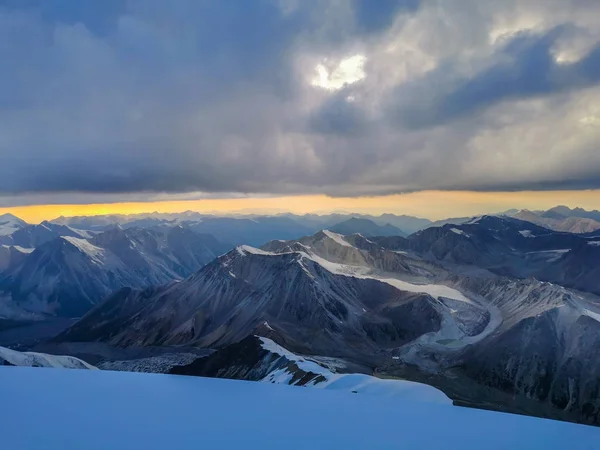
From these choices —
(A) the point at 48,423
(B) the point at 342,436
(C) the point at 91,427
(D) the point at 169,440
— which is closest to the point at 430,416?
(B) the point at 342,436

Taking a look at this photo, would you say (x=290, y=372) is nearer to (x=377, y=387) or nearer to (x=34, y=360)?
(x=377, y=387)

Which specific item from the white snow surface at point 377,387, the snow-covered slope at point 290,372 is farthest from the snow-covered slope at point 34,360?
the white snow surface at point 377,387

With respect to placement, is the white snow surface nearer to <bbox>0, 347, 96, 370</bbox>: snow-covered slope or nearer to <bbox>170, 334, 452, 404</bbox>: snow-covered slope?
<bbox>170, 334, 452, 404</bbox>: snow-covered slope

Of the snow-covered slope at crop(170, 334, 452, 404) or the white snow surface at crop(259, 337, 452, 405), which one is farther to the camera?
the snow-covered slope at crop(170, 334, 452, 404)

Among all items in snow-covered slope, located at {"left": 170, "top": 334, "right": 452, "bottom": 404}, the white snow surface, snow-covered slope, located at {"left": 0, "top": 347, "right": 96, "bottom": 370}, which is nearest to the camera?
the white snow surface

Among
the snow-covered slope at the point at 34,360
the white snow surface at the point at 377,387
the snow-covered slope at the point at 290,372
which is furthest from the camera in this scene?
the snow-covered slope at the point at 34,360

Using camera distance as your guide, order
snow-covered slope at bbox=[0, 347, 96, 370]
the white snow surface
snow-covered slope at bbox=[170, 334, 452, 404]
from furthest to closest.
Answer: snow-covered slope at bbox=[0, 347, 96, 370] < snow-covered slope at bbox=[170, 334, 452, 404] < the white snow surface

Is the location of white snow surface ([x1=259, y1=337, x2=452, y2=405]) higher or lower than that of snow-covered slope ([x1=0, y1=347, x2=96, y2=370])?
higher

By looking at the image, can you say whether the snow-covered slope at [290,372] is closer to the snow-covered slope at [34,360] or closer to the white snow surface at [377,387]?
the white snow surface at [377,387]

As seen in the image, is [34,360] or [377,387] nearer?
[377,387]

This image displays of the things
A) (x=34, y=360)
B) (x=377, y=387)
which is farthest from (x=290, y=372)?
(x=34, y=360)

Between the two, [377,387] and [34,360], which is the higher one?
[377,387]

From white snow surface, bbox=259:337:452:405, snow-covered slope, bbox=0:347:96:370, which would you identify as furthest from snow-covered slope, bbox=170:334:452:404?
snow-covered slope, bbox=0:347:96:370
